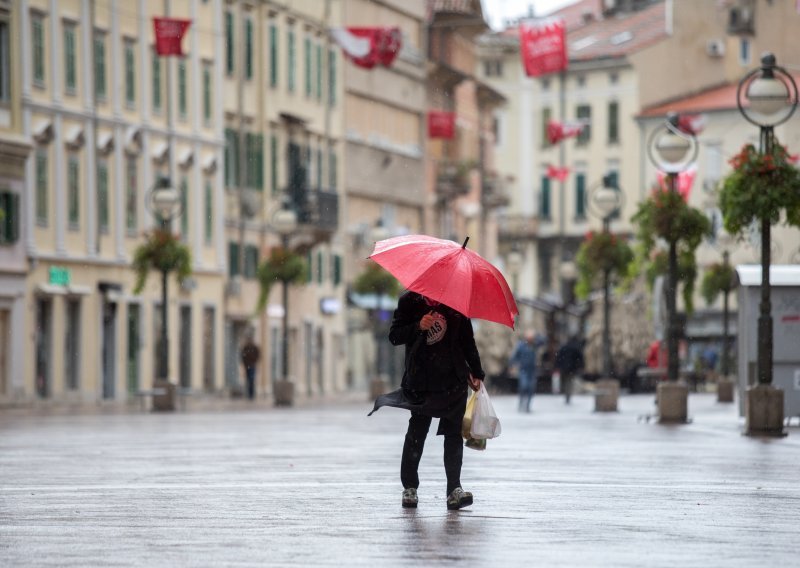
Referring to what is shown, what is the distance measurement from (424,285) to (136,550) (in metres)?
3.38

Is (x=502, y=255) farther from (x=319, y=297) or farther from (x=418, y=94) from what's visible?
(x=319, y=297)

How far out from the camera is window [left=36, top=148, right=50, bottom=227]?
57.0 metres

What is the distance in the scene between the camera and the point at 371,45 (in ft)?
175

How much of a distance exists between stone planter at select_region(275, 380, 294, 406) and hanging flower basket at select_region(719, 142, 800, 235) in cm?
2514

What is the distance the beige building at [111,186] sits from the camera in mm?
57000

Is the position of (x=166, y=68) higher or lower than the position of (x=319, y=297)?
higher

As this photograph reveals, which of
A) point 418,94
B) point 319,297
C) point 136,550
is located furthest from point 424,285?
point 418,94

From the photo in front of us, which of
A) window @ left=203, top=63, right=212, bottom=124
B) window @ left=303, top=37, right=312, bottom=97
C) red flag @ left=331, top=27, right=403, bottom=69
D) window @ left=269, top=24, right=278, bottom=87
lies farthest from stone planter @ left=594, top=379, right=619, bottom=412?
window @ left=303, top=37, right=312, bottom=97

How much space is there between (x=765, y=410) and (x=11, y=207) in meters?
29.3

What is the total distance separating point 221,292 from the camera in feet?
233

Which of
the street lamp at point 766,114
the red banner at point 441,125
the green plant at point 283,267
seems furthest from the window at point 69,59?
the street lamp at point 766,114

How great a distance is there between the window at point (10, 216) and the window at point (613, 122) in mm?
66910

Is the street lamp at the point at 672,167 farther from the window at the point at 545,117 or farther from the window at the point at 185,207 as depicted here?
the window at the point at 545,117

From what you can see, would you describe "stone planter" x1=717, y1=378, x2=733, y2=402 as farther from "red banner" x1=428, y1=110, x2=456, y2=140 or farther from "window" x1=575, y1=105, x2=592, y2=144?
"window" x1=575, y1=105, x2=592, y2=144
